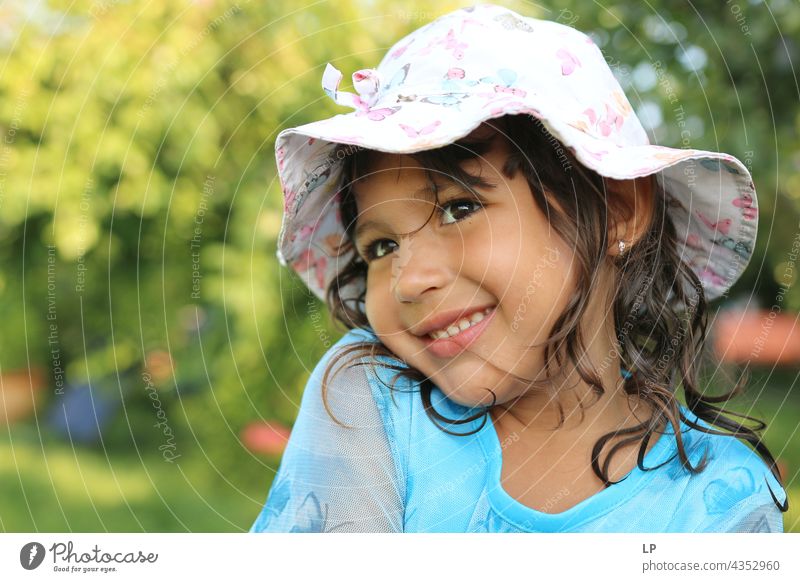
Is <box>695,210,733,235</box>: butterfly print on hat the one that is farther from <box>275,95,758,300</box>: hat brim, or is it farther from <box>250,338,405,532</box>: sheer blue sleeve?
<box>250,338,405,532</box>: sheer blue sleeve

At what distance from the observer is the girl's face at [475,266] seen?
70 centimetres

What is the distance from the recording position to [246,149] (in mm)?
1181

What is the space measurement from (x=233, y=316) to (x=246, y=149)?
221 millimetres

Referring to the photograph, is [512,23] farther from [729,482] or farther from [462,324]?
[729,482]

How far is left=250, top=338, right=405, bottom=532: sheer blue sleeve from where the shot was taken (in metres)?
0.77

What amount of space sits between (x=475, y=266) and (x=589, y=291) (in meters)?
0.11

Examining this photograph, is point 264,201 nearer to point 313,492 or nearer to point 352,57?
point 352,57

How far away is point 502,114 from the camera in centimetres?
65

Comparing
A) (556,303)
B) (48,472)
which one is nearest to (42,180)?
(48,472)

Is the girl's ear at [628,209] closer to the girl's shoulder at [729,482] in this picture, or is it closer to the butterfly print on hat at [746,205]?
the butterfly print on hat at [746,205]

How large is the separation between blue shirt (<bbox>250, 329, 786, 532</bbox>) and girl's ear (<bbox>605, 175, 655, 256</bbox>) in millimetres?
170

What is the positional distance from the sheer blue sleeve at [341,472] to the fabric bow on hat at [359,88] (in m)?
0.23

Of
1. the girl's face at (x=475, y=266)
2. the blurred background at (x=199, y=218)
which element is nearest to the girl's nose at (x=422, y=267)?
the girl's face at (x=475, y=266)

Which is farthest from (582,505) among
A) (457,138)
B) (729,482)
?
(457,138)
